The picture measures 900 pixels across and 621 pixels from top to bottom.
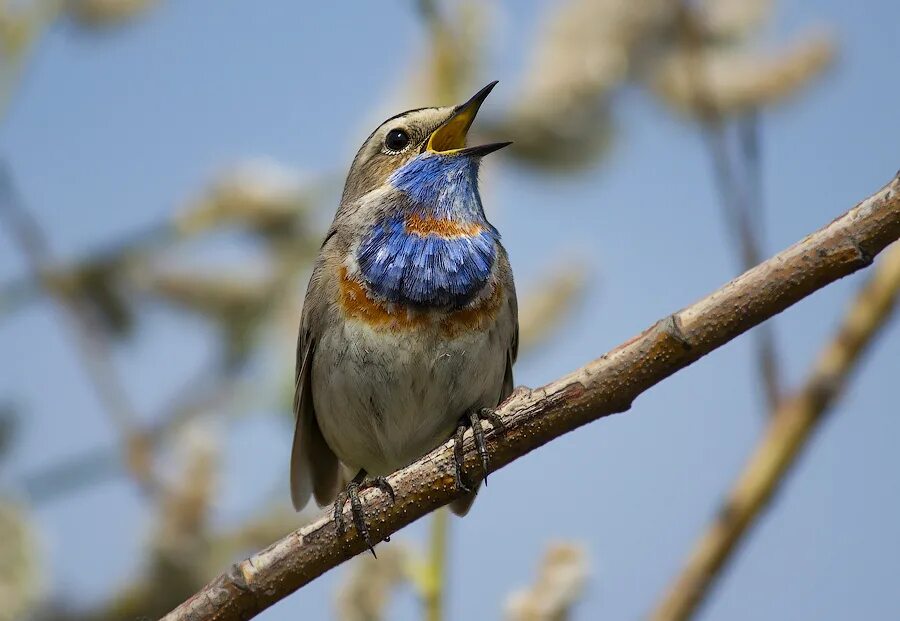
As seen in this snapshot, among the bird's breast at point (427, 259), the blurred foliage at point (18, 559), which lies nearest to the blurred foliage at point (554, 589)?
the bird's breast at point (427, 259)

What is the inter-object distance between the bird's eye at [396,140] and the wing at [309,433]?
528 mm

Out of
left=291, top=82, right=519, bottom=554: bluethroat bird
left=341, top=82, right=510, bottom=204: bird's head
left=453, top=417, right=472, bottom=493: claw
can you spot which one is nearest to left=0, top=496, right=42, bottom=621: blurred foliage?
left=291, top=82, right=519, bottom=554: bluethroat bird

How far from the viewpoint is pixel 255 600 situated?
2.96 meters

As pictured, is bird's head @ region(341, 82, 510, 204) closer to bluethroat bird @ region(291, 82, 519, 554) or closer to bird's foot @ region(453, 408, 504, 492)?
bluethroat bird @ region(291, 82, 519, 554)

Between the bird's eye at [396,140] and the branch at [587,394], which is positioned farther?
the bird's eye at [396,140]

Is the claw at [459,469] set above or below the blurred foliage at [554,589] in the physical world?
above

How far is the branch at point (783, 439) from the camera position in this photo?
2932 millimetres

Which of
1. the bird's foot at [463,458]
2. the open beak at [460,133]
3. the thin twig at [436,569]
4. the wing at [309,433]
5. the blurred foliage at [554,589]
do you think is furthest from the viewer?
the wing at [309,433]

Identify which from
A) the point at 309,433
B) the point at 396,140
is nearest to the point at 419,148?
the point at 396,140

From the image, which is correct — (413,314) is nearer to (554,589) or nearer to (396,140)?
(396,140)

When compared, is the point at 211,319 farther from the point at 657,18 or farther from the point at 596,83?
the point at 657,18

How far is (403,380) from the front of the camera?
149 inches

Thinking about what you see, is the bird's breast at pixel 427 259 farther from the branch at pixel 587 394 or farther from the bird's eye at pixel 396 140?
the branch at pixel 587 394

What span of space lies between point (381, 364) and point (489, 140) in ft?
3.16
